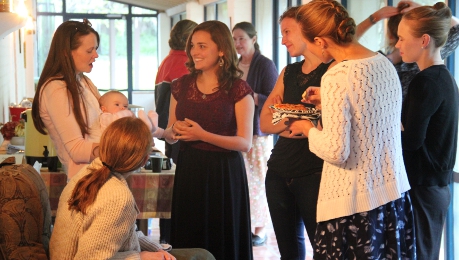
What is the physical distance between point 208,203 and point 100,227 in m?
1.14

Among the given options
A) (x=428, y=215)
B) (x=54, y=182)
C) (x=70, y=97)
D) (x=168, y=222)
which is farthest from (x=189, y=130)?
(x=168, y=222)

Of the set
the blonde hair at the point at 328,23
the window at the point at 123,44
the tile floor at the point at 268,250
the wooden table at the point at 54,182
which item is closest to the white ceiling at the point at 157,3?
the window at the point at 123,44

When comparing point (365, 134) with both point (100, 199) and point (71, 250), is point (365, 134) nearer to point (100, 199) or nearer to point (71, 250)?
→ point (100, 199)

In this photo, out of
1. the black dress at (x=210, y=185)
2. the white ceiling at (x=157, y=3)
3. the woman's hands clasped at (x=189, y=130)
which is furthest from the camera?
the white ceiling at (x=157, y=3)

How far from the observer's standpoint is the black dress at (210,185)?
10.3 ft

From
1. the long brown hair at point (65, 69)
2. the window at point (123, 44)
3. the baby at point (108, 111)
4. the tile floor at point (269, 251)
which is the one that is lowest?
the tile floor at point (269, 251)

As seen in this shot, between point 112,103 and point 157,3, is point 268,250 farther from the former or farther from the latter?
point 157,3

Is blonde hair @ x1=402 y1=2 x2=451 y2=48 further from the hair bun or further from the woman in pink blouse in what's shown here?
the woman in pink blouse

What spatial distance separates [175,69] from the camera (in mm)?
4934

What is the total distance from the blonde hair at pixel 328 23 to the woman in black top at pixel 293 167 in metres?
0.52

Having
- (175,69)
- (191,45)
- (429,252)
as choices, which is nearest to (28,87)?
(175,69)

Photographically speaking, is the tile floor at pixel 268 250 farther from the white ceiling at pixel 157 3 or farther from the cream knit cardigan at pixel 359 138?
the white ceiling at pixel 157 3

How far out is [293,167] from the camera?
282 cm

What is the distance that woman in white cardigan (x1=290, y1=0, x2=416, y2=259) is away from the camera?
2.17 metres
